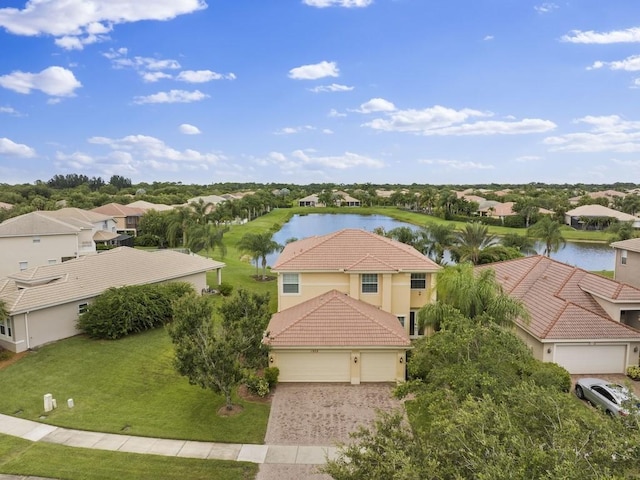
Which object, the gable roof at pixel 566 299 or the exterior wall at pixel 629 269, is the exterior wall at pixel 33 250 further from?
the exterior wall at pixel 629 269

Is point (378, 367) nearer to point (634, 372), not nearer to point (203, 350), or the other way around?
point (203, 350)

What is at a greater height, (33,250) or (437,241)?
(33,250)

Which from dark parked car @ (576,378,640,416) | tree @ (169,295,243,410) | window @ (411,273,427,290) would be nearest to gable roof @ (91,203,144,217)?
window @ (411,273,427,290)

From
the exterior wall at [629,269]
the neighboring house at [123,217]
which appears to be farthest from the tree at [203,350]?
the neighboring house at [123,217]

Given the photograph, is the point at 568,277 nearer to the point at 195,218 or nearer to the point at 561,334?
the point at 561,334

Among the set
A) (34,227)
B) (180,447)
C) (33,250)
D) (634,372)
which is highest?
(34,227)

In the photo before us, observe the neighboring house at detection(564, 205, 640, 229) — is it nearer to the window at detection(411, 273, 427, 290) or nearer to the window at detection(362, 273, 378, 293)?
the window at detection(411, 273, 427, 290)

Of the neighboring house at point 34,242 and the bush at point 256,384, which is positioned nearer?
the bush at point 256,384

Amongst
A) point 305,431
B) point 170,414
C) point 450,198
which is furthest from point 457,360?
point 450,198

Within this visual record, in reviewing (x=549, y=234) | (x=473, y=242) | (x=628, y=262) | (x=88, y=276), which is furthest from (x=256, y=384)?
(x=549, y=234)
